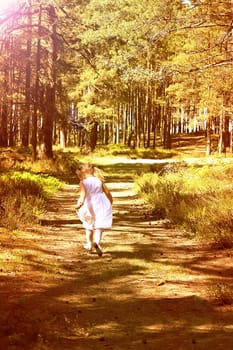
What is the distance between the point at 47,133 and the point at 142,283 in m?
18.8

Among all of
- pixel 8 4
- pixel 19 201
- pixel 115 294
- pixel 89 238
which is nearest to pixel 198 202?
pixel 89 238

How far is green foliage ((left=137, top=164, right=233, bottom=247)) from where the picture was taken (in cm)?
945

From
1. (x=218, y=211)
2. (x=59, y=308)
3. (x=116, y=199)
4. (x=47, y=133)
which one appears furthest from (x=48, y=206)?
(x=47, y=133)

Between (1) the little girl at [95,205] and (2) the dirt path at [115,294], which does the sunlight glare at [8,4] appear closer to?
(2) the dirt path at [115,294]

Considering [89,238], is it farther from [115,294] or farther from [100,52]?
[100,52]

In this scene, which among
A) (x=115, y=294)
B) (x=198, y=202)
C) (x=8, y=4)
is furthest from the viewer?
(x=8, y=4)

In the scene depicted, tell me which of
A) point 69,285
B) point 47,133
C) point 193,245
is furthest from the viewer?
point 47,133

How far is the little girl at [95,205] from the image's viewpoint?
27.1ft

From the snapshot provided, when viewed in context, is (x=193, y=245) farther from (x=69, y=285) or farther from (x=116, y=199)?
(x=116, y=199)

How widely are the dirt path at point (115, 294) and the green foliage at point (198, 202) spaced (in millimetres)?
418

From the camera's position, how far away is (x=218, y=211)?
1034 centimetres

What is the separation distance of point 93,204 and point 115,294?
2.36 m

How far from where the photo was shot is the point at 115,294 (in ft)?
20.6

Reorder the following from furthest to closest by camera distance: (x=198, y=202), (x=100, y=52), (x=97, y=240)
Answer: (x=100, y=52)
(x=198, y=202)
(x=97, y=240)
